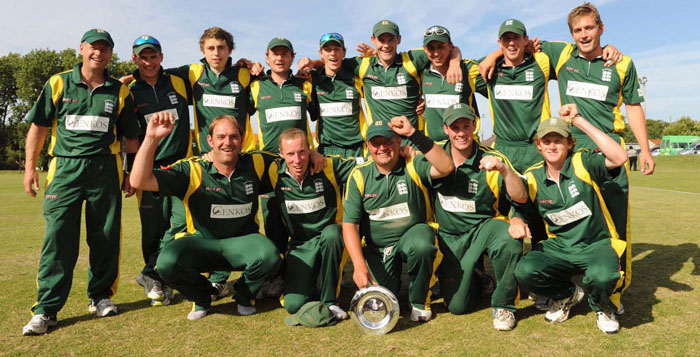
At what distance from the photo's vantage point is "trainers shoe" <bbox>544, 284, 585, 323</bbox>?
3.73 meters

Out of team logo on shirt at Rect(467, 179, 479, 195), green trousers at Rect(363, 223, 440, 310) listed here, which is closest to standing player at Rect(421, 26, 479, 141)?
team logo on shirt at Rect(467, 179, 479, 195)

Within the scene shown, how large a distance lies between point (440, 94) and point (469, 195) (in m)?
1.36

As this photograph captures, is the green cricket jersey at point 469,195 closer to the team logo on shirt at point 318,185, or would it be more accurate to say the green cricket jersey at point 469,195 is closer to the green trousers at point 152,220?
the team logo on shirt at point 318,185

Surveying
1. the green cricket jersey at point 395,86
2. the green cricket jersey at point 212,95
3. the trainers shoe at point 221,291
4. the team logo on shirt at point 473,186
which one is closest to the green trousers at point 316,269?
the trainers shoe at point 221,291

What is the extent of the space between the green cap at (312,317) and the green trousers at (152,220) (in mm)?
2015

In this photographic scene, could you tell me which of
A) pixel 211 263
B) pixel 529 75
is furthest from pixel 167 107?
pixel 529 75

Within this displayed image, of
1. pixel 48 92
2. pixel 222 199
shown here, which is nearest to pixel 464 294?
pixel 222 199

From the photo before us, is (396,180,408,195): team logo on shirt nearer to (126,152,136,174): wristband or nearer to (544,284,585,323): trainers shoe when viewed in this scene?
(544,284,585,323): trainers shoe

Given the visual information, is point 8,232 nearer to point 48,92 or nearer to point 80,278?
point 80,278

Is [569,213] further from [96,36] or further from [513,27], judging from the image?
[96,36]

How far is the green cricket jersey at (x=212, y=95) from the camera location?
17.3ft

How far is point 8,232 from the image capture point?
344 inches

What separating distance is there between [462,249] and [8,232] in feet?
28.6

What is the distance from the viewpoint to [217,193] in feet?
14.3
